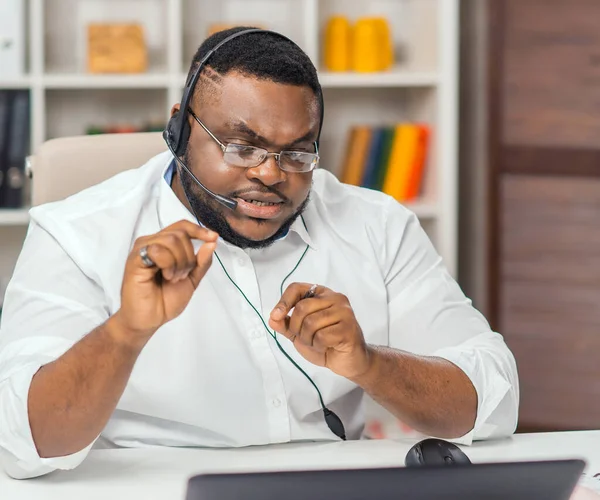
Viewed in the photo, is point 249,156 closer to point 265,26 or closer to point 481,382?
point 481,382

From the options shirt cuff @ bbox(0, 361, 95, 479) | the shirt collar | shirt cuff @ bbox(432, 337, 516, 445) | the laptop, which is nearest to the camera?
the laptop

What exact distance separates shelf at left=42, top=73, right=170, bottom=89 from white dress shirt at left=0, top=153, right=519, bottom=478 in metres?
1.34

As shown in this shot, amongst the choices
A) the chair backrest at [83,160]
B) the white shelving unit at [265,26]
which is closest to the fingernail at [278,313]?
the chair backrest at [83,160]

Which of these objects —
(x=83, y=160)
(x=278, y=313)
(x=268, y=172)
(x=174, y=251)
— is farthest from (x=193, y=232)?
(x=83, y=160)

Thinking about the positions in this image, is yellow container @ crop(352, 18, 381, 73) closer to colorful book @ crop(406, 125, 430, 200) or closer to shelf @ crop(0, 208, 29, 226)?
colorful book @ crop(406, 125, 430, 200)

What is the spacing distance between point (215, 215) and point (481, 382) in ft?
1.59

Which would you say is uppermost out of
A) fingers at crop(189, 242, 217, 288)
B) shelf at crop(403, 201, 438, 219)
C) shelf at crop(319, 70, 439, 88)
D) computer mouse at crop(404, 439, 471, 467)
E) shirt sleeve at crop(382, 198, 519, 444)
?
shelf at crop(319, 70, 439, 88)

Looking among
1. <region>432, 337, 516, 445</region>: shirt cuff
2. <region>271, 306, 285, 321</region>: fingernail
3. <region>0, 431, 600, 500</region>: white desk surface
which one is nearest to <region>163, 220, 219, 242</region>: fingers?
<region>271, 306, 285, 321</region>: fingernail

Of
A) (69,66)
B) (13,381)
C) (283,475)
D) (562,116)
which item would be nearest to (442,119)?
(562,116)

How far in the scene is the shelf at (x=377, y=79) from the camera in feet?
9.63

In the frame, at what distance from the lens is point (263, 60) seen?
1389mm

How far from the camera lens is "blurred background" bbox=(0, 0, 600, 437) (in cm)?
294

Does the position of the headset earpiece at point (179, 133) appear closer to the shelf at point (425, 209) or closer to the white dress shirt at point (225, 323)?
the white dress shirt at point (225, 323)

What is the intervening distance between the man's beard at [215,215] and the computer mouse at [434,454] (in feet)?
1.40
